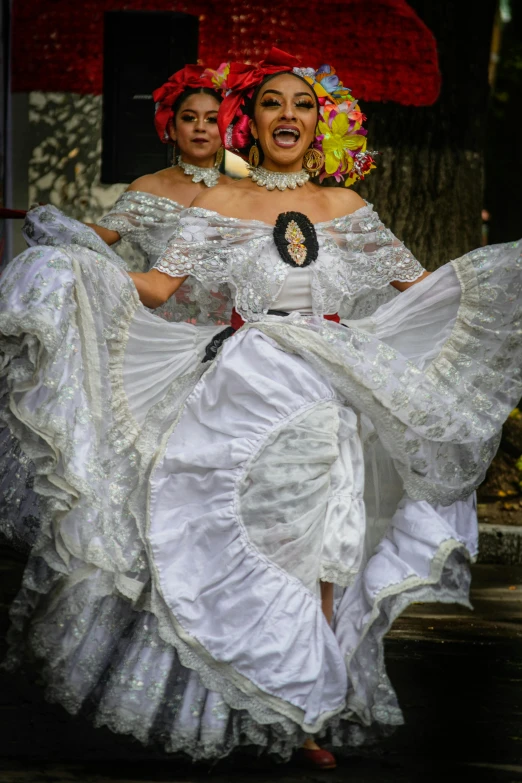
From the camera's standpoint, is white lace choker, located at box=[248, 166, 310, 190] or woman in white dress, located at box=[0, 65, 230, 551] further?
woman in white dress, located at box=[0, 65, 230, 551]

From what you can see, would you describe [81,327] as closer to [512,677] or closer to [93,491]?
[93,491]

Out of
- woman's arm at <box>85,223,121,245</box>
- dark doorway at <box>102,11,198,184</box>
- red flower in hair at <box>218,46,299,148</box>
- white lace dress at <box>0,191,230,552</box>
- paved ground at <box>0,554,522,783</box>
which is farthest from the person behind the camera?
dark doorway at <box>102,11,198,184</box>

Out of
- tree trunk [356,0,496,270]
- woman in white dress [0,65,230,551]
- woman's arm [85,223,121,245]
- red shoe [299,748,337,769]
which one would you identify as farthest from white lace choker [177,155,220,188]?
red shoe [299,748,337,769]

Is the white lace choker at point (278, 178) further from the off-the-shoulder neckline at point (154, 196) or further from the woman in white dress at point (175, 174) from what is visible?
the off-the-shoulder neckline at point (154, 196)

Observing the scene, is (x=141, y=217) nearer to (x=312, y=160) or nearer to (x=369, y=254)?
(x=312, y=160)

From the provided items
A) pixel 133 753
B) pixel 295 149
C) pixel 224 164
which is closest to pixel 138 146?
pixel 224 164

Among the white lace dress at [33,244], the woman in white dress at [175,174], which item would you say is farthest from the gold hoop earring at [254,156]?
the woman in white dress at [175,174]

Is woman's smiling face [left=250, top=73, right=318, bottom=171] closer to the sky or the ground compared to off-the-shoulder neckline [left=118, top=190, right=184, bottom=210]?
closer to the sky

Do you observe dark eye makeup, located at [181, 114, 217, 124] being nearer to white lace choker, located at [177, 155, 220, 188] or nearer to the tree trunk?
white lace choker, located at [177, 155, 220, 188]

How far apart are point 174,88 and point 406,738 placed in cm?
289

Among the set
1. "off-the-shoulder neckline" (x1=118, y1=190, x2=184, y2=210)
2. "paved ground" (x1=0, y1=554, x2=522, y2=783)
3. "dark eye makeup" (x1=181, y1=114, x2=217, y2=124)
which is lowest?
"paved ground" (x1=0, y1=554, x2=522, y2=783)

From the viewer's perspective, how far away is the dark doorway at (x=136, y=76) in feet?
23.2

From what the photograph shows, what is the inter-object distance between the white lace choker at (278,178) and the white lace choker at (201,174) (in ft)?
3.62

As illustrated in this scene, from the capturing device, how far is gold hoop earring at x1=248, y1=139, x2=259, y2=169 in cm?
425
